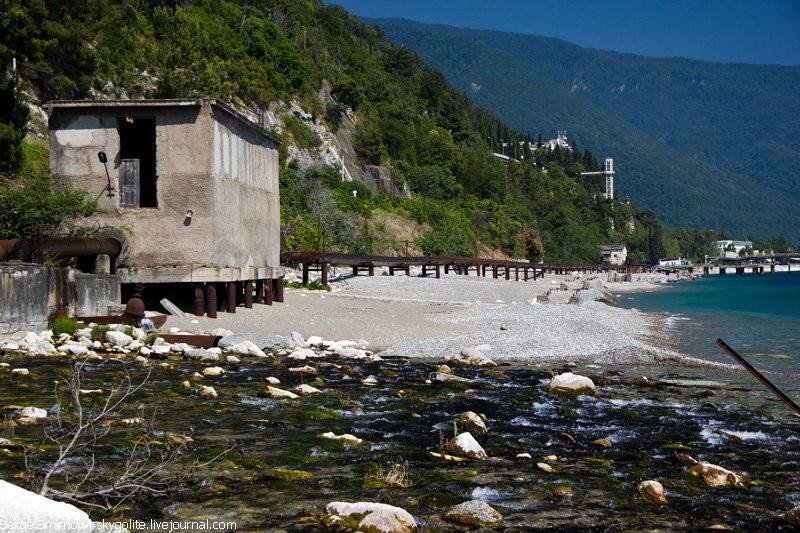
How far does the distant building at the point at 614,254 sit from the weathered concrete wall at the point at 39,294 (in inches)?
6190

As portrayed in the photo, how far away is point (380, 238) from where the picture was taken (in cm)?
6256

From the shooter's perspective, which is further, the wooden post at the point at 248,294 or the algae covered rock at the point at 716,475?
the wooden post at the point at 248,294

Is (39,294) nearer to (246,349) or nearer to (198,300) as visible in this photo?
(246,349)

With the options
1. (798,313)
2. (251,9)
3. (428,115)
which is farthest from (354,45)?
(798,313)

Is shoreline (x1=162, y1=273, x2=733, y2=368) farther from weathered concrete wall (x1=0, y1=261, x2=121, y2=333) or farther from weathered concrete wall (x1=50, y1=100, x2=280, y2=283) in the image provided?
weathered concrete wall (x1=0, y1=261, x2=121, y2=333)

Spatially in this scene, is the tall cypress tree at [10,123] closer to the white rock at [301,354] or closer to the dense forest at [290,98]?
the dense forest at [290,98]

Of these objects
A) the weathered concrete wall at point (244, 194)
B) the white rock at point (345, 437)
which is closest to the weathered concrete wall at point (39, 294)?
the weathered concrete wall at point (244, 194)

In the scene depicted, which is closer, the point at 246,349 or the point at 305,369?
the point at 305,369

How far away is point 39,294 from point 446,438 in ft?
34.8

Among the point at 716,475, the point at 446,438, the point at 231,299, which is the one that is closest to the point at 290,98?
the point at 231,299

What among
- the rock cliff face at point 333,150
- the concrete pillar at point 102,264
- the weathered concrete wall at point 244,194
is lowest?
the concrete pillar at point 102,264

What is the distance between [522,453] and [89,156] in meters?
15.9

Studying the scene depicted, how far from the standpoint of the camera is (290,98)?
67875 millimetres

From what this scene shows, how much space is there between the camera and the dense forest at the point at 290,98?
33312 mm
